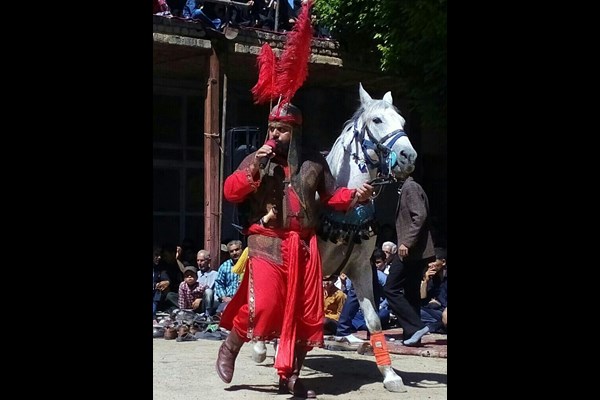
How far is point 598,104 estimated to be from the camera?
3.77 metres

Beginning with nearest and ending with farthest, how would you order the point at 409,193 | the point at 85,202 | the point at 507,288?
the point at 85,202, the point at 507,288, the point at 409,193

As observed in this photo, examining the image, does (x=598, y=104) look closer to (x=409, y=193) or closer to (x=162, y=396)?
(x=162, y=396)

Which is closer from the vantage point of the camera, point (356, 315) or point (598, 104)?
point (598, 104)

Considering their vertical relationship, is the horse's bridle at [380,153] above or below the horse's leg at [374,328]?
above

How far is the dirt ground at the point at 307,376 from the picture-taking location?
6.56 m

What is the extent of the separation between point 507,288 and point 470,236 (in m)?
0.29

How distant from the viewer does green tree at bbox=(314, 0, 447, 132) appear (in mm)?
12625

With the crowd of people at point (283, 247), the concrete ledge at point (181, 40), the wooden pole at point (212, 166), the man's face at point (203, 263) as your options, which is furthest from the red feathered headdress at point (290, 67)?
the concrete ledge at point (181, 40)

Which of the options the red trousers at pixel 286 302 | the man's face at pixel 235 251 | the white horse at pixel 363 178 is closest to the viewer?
the red trousers at pixel 286 302

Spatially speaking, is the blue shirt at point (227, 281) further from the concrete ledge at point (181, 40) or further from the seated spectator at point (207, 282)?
the concrete ledge at point (181, 40)

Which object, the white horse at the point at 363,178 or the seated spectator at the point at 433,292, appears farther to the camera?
the seated spectator at the point at 433,292

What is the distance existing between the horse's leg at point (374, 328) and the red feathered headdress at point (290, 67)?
143cm

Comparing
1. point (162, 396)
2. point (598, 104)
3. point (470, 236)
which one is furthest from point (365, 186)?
point (598, 104)

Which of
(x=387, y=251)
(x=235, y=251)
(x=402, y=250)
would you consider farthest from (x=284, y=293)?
(x=387, y=251)
